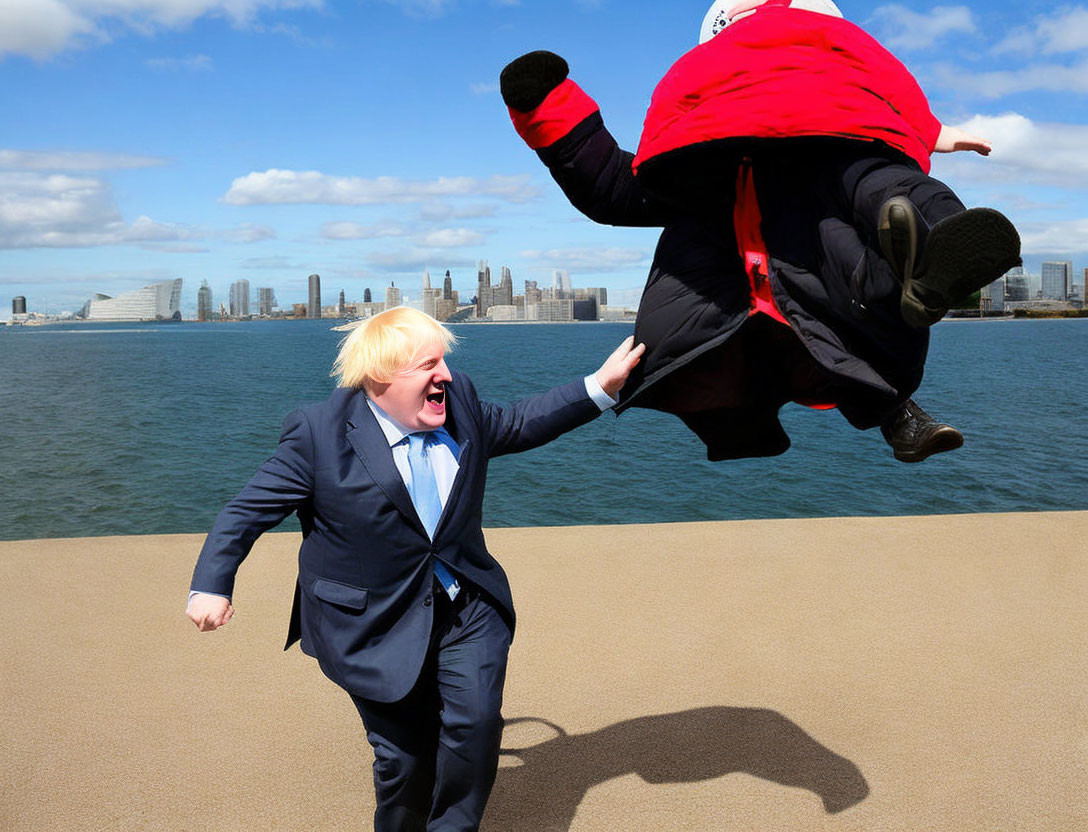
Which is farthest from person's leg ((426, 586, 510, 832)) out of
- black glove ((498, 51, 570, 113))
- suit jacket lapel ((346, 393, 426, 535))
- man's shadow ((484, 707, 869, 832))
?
black glove ((498, 51, 570, 113))

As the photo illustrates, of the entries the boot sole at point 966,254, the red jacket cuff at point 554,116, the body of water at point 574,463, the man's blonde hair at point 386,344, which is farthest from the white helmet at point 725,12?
the body of water at point 574,463

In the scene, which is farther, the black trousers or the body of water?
the body of water

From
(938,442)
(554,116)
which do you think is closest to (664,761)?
(938,442)

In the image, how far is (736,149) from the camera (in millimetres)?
2250

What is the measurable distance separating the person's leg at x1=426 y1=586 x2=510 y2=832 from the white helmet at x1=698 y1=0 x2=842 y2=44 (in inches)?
63.0

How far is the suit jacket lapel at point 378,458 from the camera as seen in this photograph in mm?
2744

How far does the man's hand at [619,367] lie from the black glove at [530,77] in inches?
25.5

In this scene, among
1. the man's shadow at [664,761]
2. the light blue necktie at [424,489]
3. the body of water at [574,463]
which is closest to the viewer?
the light blue necktie at [424,489]

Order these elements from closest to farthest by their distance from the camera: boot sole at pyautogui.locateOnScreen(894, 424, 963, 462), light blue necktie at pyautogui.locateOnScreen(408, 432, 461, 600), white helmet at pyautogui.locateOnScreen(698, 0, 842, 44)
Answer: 1. boot sole at pyautogui.locateOnScreen(894, 424, 963, 462)
2. white helmet at pyautogui.locateOnScreen(698, 0, 842, 44)
3. light blue necktie at pyautogui.locateOnScreen(408, 432, 461, 600)

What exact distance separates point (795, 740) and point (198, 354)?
83391mm

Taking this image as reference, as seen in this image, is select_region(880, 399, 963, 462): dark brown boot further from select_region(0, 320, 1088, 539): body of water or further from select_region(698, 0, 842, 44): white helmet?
select_region(0, 320, 1088, 539): body of water

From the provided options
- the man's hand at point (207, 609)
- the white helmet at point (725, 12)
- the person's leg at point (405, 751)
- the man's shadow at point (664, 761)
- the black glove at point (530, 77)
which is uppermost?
the white helmet at point (725, 12)

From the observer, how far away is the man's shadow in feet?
12.6

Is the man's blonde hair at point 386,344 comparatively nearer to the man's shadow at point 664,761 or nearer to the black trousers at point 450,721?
the black trousers at point 450,721
